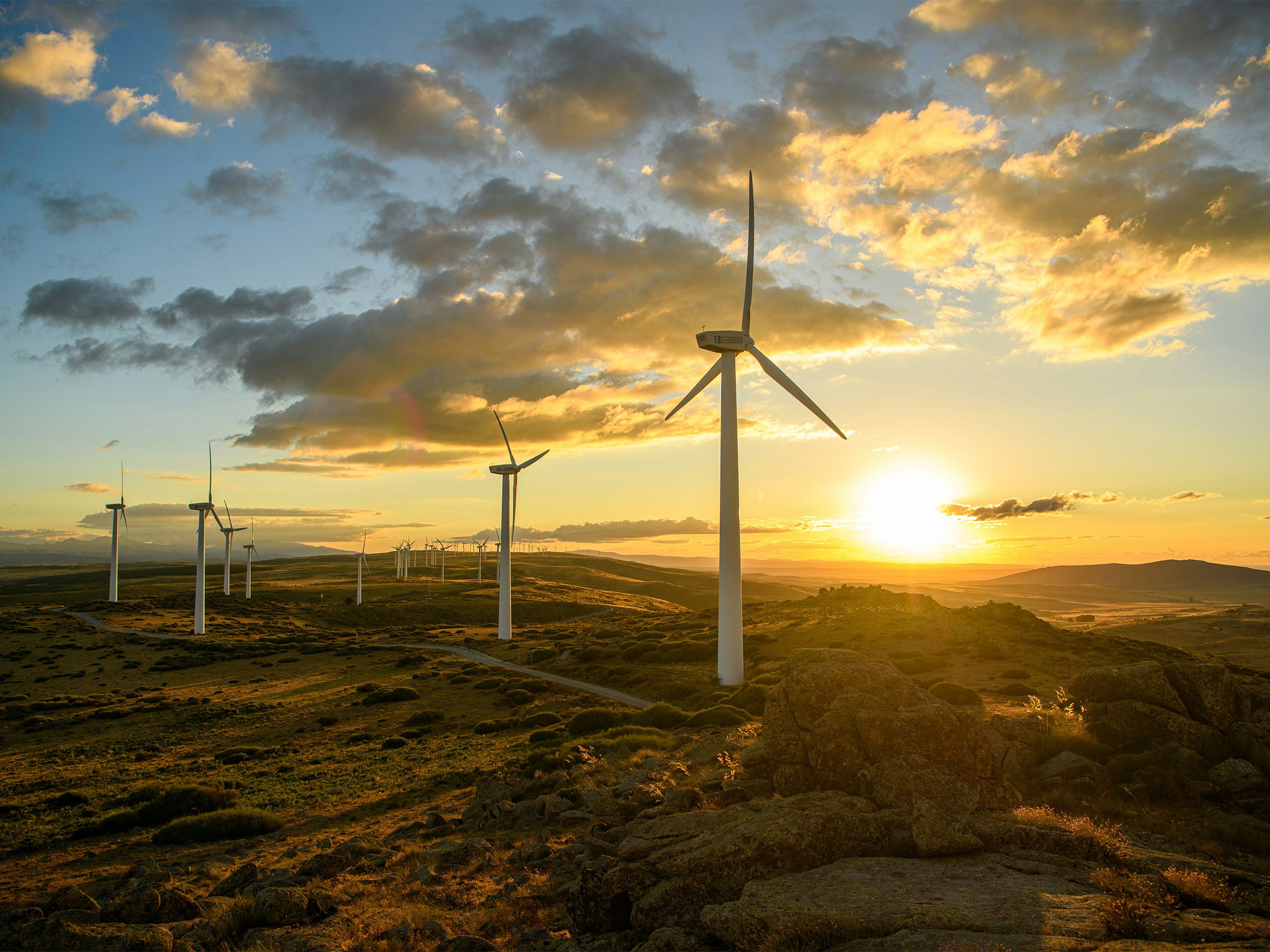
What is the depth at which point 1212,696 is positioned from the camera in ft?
72.4

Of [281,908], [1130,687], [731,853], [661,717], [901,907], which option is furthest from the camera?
[661,717]

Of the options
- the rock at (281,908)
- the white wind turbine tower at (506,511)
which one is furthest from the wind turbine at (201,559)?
the rock at (281,908)

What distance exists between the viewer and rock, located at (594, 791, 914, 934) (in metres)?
13.7

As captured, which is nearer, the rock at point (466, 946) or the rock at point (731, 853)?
the rock at point (731, 853)

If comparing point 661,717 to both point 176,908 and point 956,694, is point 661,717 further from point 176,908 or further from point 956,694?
point 176,908

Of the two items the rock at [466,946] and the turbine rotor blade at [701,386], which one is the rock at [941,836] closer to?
the rock at [466,946]

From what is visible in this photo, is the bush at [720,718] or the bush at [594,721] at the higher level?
the bush at [720,718]

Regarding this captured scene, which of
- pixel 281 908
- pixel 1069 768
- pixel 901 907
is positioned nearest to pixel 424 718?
pixel 281 908

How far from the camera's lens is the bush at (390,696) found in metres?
58.3

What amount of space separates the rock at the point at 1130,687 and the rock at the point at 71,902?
30471mm

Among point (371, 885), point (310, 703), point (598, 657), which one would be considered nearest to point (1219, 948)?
point (371, 885)

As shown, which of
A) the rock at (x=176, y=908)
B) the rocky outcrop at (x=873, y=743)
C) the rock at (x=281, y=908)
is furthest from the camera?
the rock at (x=176, y=908)

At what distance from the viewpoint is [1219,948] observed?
9.31m

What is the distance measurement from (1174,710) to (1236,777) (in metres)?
3.70
